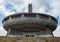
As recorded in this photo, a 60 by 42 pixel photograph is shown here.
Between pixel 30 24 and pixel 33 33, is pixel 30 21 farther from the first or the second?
pixel 33 33

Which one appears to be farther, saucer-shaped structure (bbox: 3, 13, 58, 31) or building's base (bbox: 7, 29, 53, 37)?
building's base (bbox: 7, 29, 53, 37)

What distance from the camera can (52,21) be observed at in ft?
71.8

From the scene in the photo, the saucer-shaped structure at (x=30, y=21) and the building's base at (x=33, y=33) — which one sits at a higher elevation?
the saucer-shaped structure at (x=30, y=21)

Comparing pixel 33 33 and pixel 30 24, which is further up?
pixel 30 24

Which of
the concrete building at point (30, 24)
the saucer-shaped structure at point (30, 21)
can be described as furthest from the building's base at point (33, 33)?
the saucer-shaped structure at point (30, 21)

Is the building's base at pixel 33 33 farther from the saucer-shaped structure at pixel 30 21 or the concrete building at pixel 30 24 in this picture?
the saucer-shaped structure at pixel 30 21

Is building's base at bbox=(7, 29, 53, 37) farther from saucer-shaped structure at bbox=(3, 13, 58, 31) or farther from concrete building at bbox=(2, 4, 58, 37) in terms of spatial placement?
saucer-shaped structure at bbox=(3, 13, 58, 31)

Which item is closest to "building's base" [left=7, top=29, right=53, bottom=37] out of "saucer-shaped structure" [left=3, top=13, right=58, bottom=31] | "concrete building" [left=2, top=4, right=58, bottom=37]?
"concrete building" [left=2, top=4, right=58, bottom=37]

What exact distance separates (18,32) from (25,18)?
277 cm

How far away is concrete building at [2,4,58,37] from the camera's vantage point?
811 inches

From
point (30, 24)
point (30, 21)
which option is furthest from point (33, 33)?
point (30, 21)

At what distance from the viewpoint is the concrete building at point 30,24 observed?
811 inches

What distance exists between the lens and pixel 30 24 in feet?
67.4

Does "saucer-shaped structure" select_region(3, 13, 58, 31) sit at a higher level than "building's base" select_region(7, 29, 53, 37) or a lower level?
higher
